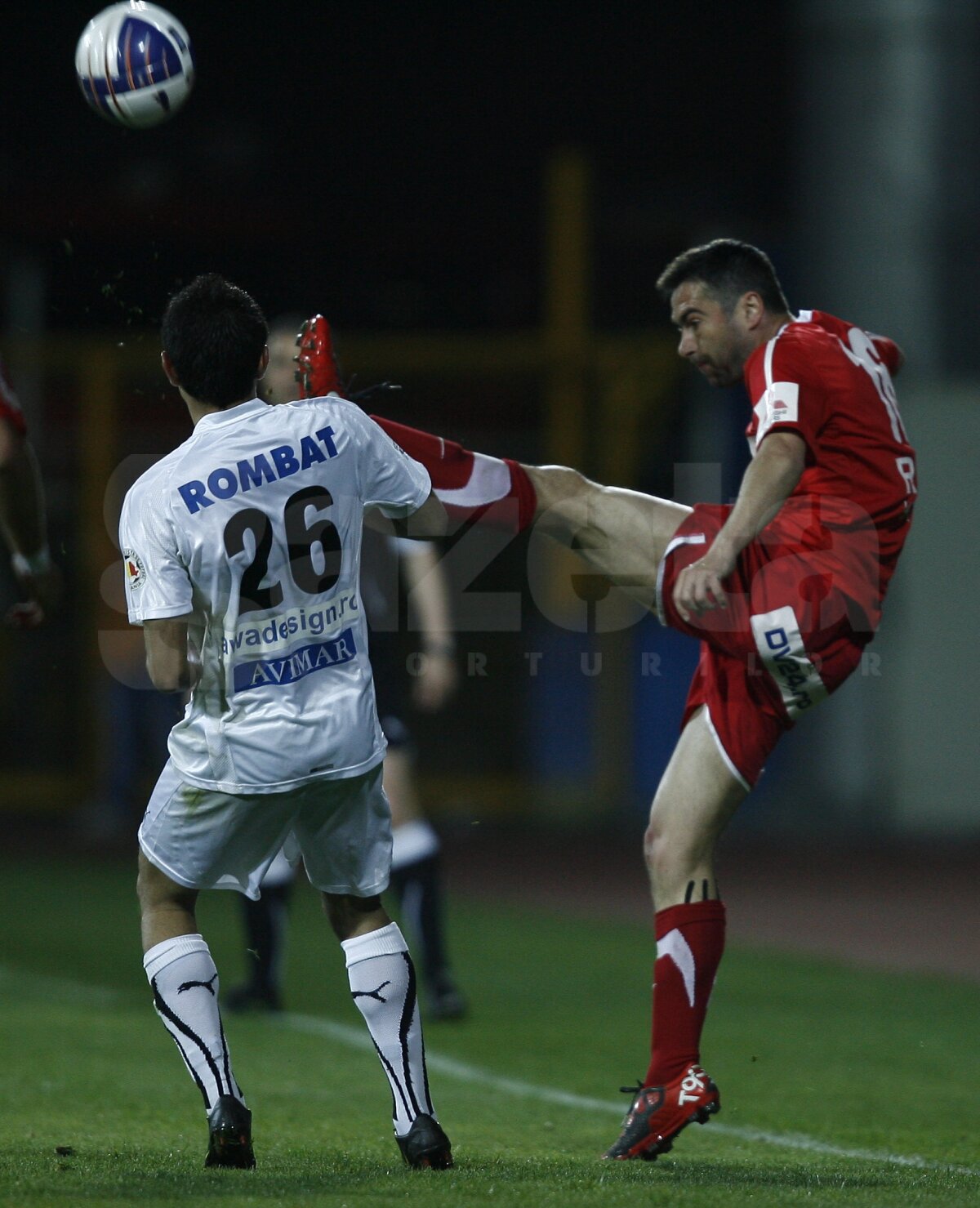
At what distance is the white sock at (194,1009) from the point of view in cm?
385

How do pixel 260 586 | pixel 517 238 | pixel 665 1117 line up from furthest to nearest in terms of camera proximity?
pixel 517 238 < pixel 665 1117 < pixel 260 586

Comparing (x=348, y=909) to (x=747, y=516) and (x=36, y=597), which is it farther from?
(x=36, y=597)

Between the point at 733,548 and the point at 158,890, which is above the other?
the point at 733,548

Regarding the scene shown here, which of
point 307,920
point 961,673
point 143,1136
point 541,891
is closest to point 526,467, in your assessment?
point 143,1136

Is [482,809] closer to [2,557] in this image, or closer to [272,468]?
[2,557]

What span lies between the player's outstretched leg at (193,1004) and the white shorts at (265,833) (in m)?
0.08

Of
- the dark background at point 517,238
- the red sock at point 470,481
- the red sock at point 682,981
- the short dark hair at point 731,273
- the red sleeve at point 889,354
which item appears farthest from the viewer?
the dark background at point 517,238

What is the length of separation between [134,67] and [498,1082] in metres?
3.23

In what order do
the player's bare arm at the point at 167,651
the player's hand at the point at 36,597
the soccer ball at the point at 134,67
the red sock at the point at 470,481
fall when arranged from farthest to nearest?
the player's hand at the point at 36,597
the soccer ball at the point at 134,67
the red sock at the point at 470,481
the player's bare arm at the point at 167,651

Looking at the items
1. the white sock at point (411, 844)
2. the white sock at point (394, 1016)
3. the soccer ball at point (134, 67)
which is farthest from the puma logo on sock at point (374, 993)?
the white sock at point (411, 844)

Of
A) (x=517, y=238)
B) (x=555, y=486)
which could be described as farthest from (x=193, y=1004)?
(x=517, y=238)

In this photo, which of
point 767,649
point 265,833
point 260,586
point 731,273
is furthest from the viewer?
point 731,273

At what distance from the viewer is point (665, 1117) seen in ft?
14.1

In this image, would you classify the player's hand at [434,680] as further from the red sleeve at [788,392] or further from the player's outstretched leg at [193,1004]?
the player's outstretched leg at [193,1004]
